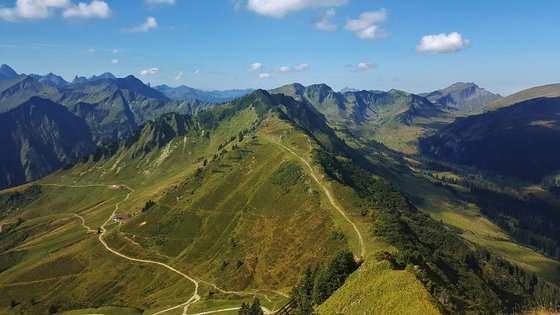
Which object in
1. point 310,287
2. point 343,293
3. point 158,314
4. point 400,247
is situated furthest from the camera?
point 158,314

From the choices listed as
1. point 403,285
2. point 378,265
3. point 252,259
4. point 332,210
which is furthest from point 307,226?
point 403,285

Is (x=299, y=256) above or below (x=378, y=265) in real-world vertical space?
below

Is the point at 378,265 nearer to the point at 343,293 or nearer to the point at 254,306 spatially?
the point at 343,293

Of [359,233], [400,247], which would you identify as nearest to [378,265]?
[400,247]

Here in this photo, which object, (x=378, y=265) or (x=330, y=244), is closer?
(x=378, y=265)

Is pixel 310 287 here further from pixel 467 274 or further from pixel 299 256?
pixel 467 274

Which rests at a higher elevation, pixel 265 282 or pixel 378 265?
Result: pixel 378 265

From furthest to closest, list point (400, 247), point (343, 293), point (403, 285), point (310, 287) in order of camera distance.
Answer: point (400, 247), point (310, 287), point (343, 293), point (403, 285)

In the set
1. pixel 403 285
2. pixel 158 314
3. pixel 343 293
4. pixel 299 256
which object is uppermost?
pixel 403 285

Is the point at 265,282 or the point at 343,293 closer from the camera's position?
the point at 343,293
